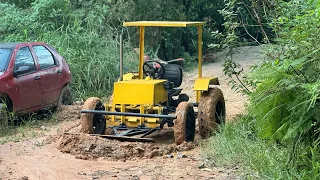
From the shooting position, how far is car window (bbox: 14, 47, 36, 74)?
1180 centimetres

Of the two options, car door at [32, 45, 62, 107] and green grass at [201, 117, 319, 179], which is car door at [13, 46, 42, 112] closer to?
car door at [32, 45, 62, 107]

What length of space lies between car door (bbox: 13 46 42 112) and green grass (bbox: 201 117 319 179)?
3.73 m

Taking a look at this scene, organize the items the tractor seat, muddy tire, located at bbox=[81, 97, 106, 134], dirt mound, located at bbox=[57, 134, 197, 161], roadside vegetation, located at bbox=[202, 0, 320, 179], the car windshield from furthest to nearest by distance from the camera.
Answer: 1. the car windshield
2. the tractor seat
3. muddy tire, located at bbox=[81, 97, 106, 134]
4. dirt mound, located at bbox=[57, 134, 197, 161]
5. roadside vegetation, located at bbox=[202, 0, 320, 179]

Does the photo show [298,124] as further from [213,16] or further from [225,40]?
[213,16]

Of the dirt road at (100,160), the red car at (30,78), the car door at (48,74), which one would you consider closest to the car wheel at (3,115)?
the red car at (30,78)

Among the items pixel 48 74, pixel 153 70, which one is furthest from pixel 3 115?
pixel 153 70

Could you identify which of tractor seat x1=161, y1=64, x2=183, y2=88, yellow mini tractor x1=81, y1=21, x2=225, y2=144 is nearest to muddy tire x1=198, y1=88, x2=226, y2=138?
yellow mini tractor x1=81, y1=21, x2=225, y2=144

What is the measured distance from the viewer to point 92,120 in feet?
34.1

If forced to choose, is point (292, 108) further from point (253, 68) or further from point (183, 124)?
point (183, 124)

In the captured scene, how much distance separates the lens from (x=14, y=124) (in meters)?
11.9

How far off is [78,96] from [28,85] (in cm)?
328

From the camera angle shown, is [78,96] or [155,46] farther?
[155,46]

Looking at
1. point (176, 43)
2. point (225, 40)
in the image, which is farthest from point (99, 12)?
point (225, 40)

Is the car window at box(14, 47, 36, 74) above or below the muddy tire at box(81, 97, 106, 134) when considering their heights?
above
